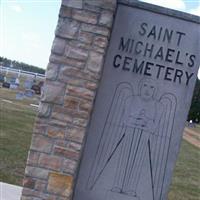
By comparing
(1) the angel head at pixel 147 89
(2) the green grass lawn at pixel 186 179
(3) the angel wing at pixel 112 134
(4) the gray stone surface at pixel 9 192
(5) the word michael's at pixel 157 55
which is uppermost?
(5) the word michael's at pixel 157 55

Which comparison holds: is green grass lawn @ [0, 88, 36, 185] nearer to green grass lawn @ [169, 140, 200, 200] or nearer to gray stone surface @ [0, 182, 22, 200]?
gray stone surface @ [0, 182, 22, 200]

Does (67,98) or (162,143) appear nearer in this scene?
(67,98)

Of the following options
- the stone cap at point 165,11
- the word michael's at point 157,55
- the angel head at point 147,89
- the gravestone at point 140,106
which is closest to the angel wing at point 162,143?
the gravestone at point 140,106

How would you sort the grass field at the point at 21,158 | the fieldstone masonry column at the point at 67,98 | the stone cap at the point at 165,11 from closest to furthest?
1. the fieldstone masonry column at the point at 67,98
2. the stone cap at the point at 165,11
3. the grass field at the point at 21,158

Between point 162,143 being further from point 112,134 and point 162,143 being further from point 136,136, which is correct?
point 112,134

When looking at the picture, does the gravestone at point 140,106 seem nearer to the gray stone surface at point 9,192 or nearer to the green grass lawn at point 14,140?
the gray stone surface at point 9,192

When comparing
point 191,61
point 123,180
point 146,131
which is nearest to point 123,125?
point 146,131

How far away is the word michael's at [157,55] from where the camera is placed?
6578 mm

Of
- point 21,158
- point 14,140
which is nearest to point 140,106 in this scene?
point 21,158

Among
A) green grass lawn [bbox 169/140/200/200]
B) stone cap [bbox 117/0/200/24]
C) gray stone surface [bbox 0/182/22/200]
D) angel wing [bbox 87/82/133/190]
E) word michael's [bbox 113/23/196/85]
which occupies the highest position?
stone cap [bbox 117/0/200/24]

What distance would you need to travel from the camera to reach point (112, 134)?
662 centimetres

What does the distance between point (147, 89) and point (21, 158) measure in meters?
6.89

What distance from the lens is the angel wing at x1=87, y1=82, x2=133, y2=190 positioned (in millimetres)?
6613

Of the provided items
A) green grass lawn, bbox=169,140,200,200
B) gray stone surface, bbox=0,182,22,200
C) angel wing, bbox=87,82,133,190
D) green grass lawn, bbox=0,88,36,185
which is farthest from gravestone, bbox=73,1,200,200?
green grass lawn, bbox=169,140,200,200
